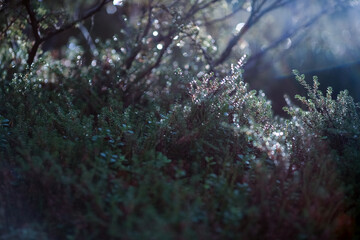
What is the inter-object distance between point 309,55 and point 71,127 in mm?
7343

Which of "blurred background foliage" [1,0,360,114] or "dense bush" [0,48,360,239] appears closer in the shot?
"dense bush" [0,48,360,239]

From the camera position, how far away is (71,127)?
3625 millimetres

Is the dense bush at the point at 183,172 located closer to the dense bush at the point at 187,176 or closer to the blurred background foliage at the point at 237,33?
the dense bush at the point at 187,176

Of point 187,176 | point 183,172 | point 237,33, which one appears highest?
point 237,33

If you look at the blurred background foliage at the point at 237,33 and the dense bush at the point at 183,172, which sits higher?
the blurred background foliage at the point at 237,33

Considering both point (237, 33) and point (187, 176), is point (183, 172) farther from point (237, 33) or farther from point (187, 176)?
point (237, 33)

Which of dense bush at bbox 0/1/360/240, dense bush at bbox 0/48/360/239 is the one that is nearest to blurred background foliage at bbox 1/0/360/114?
dense bush at bbox 0/1/360/240

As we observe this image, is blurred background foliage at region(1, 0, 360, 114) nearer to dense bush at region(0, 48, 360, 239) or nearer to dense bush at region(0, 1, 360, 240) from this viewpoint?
dense bush at region(0, 1, 360, 240)

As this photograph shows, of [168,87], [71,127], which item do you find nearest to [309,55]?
[168,87]

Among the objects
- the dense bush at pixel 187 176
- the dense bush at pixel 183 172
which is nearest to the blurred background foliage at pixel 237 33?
the dense bush at pixel 183 172

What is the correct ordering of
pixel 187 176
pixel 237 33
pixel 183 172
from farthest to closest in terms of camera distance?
1. pixel 237 33
2. pixel 187 176
3. pixel 183 172

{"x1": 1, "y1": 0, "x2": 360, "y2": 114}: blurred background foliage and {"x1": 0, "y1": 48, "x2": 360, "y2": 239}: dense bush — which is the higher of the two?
{"x1": 1, "y1": 0, "x2": 360, "y2": 114}: blurred background foliage

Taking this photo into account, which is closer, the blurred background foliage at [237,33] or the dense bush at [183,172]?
the dense bush at [183,172]

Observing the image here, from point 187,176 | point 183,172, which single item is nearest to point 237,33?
point 187,176
